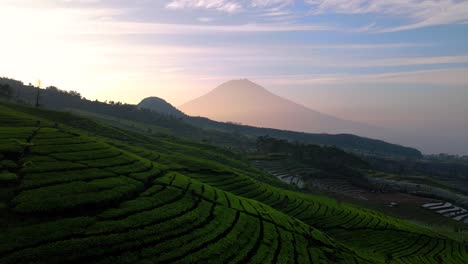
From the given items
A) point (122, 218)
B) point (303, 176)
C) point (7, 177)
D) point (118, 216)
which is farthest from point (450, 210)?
point (7, 177)

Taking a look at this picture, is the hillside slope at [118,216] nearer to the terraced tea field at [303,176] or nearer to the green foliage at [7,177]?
the green foliage at [7,177]

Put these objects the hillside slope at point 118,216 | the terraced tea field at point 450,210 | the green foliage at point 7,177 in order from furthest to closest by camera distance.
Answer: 1. the terraced tea field at point 450,210
2. the green foliage at point 7,177
3. the hillside slope at point 118,216

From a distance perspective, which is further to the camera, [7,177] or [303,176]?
[303,176]

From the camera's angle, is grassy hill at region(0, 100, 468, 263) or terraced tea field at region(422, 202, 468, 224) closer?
grassy hill at region(0, 100, 468, 263)

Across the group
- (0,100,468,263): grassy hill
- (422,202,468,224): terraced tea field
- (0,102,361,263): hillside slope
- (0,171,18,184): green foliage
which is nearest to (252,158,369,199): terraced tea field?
(422,202,468,224): terraced tea field

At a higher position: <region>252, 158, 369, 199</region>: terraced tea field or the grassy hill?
the grassy hill

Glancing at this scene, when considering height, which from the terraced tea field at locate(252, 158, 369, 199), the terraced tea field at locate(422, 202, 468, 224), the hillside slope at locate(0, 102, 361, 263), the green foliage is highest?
the green foliage

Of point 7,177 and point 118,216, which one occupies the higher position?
point 7,177

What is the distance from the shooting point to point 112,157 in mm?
35312

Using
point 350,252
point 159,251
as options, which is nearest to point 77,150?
point 159,251

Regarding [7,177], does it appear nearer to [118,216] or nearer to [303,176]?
[118,216]

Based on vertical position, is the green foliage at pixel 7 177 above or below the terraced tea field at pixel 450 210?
above

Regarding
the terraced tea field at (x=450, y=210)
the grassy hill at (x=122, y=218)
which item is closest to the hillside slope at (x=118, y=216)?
the grassy hill at (x=122, y=218)

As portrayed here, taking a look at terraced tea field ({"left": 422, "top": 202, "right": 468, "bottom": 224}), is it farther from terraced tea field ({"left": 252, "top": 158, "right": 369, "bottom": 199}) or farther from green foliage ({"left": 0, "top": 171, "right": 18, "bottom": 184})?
green foliage ({"left": 0, "top": 171, "right": 18, "bottom": 184})
